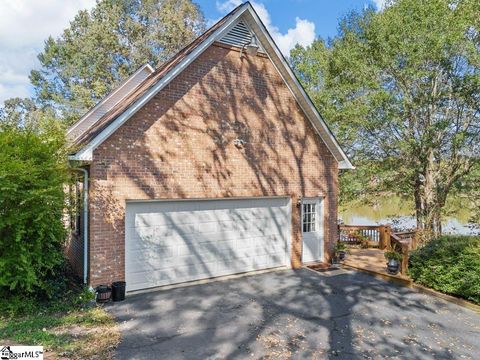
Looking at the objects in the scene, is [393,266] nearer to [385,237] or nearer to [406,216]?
[385,237]

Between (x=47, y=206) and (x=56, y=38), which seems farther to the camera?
(x=56, y=38)

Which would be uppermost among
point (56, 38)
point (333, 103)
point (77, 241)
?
point (56, 38)

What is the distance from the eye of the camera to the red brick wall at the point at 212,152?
7836 millimetres

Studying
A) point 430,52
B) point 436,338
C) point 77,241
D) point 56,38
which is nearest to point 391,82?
point 430,52

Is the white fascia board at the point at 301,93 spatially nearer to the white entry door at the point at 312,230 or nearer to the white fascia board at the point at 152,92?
the white fascia board at the point at 152,92

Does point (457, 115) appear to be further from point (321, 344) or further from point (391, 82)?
point (321, 344)

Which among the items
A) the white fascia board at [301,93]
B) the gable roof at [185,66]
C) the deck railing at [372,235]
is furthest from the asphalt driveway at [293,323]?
the deck railing at [372,235]

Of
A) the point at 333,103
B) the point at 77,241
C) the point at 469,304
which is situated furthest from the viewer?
the point at 333,103

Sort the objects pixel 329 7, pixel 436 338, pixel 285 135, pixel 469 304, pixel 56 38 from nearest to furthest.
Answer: pixel 436 338
pixel 469 304
pixel 285 135
pixel 329 7
pixel 56 38

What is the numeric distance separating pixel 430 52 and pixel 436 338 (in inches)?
443

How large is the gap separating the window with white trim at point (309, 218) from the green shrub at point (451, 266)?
10.4 ft

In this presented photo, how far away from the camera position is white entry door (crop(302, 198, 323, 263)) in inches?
450

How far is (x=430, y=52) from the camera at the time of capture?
43.6 feet

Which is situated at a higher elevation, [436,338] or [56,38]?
[56,38]
